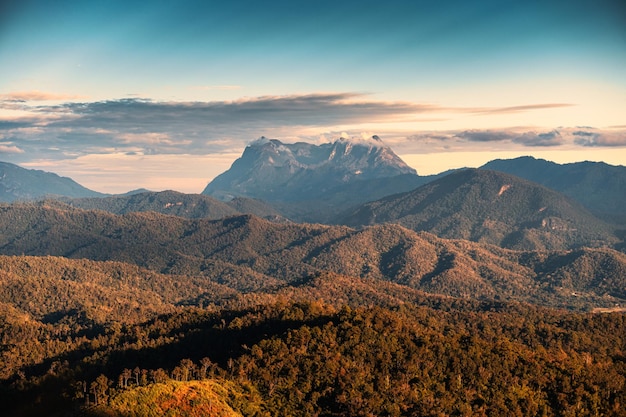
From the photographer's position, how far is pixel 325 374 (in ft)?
318

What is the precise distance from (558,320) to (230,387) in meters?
118

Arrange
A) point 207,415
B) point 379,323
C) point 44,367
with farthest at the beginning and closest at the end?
point 44,367 < point 379,323 < point 207,415

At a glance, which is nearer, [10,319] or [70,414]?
[70,414]

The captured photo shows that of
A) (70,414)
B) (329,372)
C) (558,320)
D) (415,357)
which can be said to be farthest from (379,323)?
(558,320)

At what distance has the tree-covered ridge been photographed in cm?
8894

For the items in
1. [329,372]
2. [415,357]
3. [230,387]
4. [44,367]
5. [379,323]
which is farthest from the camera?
[44,367]

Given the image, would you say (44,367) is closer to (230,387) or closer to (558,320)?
(230,387)

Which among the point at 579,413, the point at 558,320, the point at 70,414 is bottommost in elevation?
the point at 558,320

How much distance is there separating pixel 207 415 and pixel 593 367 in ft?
220

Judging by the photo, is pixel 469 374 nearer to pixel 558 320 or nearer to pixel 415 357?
Answer: pixel 415 357

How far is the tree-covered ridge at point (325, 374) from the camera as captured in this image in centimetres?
8894

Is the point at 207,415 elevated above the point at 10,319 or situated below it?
above

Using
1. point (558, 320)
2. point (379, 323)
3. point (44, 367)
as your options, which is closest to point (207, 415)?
point (379, 323)

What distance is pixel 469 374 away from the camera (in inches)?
4023
